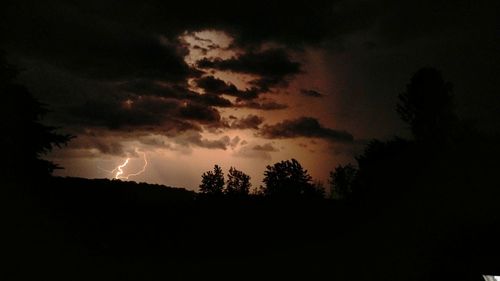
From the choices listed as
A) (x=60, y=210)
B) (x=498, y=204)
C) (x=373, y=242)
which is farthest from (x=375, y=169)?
(x=60, y=210)

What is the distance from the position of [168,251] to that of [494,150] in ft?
71.0

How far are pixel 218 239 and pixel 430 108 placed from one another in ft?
98.3

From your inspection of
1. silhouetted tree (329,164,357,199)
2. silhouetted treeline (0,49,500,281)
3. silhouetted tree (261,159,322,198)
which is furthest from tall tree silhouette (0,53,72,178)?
silhouetted tree (329,164,357,199)

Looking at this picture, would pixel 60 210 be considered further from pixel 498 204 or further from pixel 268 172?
pixel 268 172

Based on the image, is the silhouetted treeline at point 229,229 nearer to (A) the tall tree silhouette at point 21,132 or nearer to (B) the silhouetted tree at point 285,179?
(A) the tall tree silhouette at point 21,132

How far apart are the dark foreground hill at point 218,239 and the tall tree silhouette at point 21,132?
1.20 meters

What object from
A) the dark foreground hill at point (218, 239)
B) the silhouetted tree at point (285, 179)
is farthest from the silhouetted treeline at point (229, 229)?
the silhouetted tree at point (285, 179)

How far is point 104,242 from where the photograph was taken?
15.0m

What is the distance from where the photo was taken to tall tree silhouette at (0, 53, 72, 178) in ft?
62.3

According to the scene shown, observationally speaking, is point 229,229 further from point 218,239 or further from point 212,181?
point 212,181

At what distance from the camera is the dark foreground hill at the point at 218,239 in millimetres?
13750

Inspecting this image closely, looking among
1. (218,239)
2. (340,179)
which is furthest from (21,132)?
(340,179)

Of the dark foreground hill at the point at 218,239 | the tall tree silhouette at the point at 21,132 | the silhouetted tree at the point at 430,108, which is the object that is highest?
the silhouetted tree at the point at 430,108

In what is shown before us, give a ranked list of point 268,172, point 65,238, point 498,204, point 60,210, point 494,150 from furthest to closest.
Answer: point 268,172, point 494,150, point 498,204, point 60,210, point 65,238
